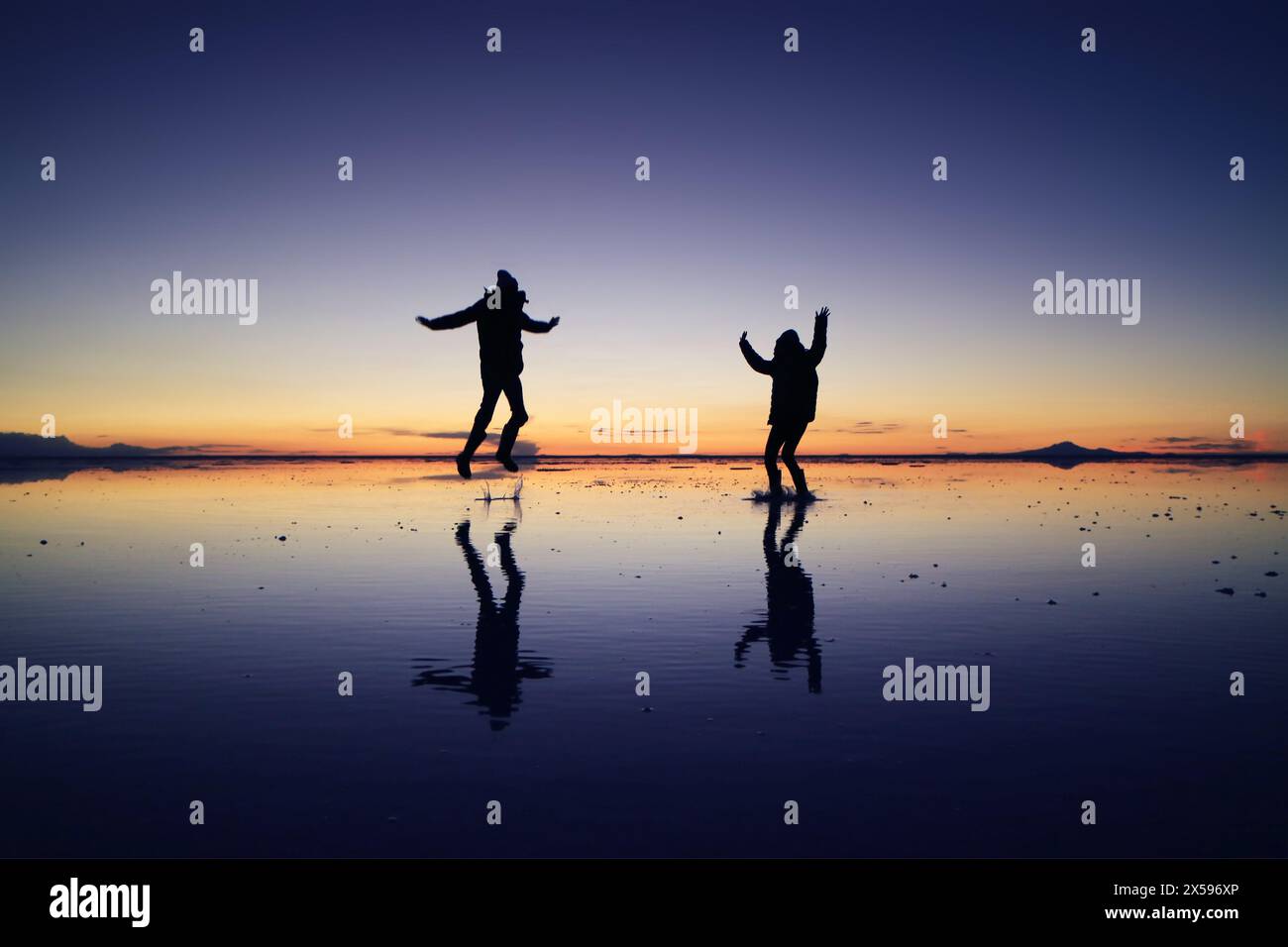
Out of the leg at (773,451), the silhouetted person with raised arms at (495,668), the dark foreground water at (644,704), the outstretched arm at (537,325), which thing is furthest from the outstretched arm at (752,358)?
the silhouetted person with raised arms at (495,668)

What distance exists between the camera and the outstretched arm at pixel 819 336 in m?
24.8

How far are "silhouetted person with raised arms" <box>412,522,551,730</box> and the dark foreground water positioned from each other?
0.04 meters

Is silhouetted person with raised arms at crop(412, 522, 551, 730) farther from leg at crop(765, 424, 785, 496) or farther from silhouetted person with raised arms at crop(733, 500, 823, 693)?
leg at crop(765, 424, 785, 496)

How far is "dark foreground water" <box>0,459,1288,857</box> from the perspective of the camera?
453 cm

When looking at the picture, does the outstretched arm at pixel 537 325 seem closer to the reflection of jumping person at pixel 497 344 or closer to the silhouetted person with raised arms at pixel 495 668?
the reflection of jumping person at pixel 497 344

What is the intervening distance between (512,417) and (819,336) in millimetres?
8877

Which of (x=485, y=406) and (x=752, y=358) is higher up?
(x=752, y=358)

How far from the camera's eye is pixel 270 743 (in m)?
5.68

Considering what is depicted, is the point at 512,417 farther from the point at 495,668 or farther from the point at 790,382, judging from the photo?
the point at 495,668

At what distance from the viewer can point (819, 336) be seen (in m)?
25.0

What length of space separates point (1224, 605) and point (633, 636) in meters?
6.53

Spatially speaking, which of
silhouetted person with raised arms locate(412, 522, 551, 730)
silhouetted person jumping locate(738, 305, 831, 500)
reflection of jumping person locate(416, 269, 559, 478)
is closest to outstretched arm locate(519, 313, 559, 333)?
reflection of jumping person locate(416, 269, 559, 478)

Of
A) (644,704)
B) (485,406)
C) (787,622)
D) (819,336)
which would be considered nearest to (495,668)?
(644,704)

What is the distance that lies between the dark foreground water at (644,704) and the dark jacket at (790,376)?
10.8 metres
